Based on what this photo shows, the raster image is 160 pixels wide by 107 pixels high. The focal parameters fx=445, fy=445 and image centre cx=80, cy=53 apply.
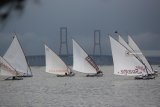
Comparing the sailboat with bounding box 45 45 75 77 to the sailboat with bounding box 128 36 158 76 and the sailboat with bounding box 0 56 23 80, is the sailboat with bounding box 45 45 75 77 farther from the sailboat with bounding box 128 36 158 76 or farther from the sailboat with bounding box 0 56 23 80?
the sailboat with bounding box 128 36 158 76

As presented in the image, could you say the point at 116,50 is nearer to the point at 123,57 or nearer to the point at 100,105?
the point at 123,57

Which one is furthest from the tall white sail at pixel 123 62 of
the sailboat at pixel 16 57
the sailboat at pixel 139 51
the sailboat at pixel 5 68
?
the sailboat at pixel 5 68

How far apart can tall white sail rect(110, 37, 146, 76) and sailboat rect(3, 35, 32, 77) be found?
920 inches

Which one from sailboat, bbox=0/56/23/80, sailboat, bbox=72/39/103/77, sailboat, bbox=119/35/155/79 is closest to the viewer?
sailboat, bbox=119/35/155/79

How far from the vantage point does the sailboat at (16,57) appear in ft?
310

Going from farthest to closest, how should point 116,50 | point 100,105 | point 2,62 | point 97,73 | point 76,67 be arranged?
point 97,73 < point 76,67 < point 2,62 < point 116,50 < point 100,105

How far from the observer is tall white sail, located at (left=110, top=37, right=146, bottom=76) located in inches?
3317

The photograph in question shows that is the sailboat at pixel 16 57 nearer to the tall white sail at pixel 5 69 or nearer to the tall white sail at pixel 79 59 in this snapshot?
the tall white sail at pixel 5 69

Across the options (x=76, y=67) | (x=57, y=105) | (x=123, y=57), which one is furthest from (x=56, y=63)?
(x=57, y=105)

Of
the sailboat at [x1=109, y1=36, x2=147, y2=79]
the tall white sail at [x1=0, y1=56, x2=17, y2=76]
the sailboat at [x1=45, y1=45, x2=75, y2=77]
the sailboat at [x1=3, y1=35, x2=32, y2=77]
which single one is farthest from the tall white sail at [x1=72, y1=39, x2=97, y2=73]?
the sailboat at [x1=109, y1=36, x2=147, y2=79]

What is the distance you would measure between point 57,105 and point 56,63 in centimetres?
5645

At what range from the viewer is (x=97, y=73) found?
4338 inches

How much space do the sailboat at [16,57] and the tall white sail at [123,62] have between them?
23.4 meters

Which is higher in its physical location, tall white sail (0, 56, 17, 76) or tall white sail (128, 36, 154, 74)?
tall white sail (128, 36, 154, 74)
